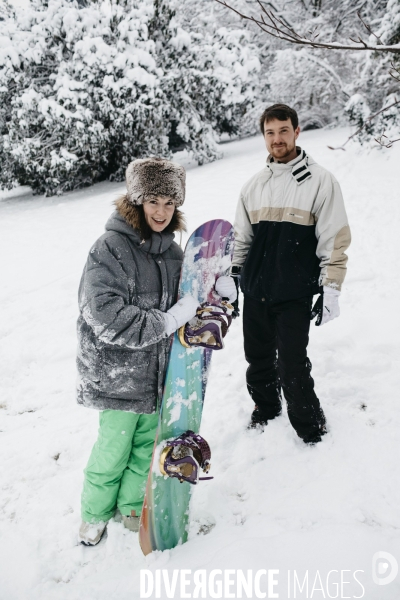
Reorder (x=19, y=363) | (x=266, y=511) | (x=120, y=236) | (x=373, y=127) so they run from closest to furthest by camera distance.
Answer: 1. (x=120, y=236)
2. (x=266, y=511)
3. (x=19, y=363)
4. (x=373, y=127)

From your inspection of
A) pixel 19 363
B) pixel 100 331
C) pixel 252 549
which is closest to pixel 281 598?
pixel 252 549

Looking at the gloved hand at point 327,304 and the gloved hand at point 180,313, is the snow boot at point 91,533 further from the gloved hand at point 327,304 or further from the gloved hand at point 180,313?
the gloved hand at point 327,304

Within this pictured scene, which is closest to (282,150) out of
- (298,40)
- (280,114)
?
(280,114)

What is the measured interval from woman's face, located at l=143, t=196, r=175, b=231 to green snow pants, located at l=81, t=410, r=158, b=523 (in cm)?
86

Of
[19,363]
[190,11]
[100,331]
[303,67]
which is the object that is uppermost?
[190,11]

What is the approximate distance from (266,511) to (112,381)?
105 cm

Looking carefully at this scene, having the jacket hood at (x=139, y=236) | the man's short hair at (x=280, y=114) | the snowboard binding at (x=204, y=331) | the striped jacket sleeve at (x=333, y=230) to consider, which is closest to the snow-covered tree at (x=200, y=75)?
the man's short hair at (x=280, y=114)

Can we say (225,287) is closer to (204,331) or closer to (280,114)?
(204,331)

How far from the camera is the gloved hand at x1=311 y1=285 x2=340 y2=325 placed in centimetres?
207

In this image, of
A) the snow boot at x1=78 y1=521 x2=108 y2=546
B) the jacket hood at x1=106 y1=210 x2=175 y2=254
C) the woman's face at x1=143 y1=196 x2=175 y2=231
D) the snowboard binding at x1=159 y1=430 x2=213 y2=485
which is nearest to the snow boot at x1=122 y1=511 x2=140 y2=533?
the snow boot at x1=78 y1=521 x2=108 y2=546

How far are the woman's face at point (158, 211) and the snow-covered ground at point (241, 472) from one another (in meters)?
1.47

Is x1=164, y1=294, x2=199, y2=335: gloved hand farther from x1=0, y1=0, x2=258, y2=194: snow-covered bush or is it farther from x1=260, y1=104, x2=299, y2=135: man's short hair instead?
x1=0, y1=0, x2=258, y2=194: snow-covered bush

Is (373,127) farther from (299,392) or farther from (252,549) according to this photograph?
(252,549)

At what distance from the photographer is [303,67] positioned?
35.9 ft
